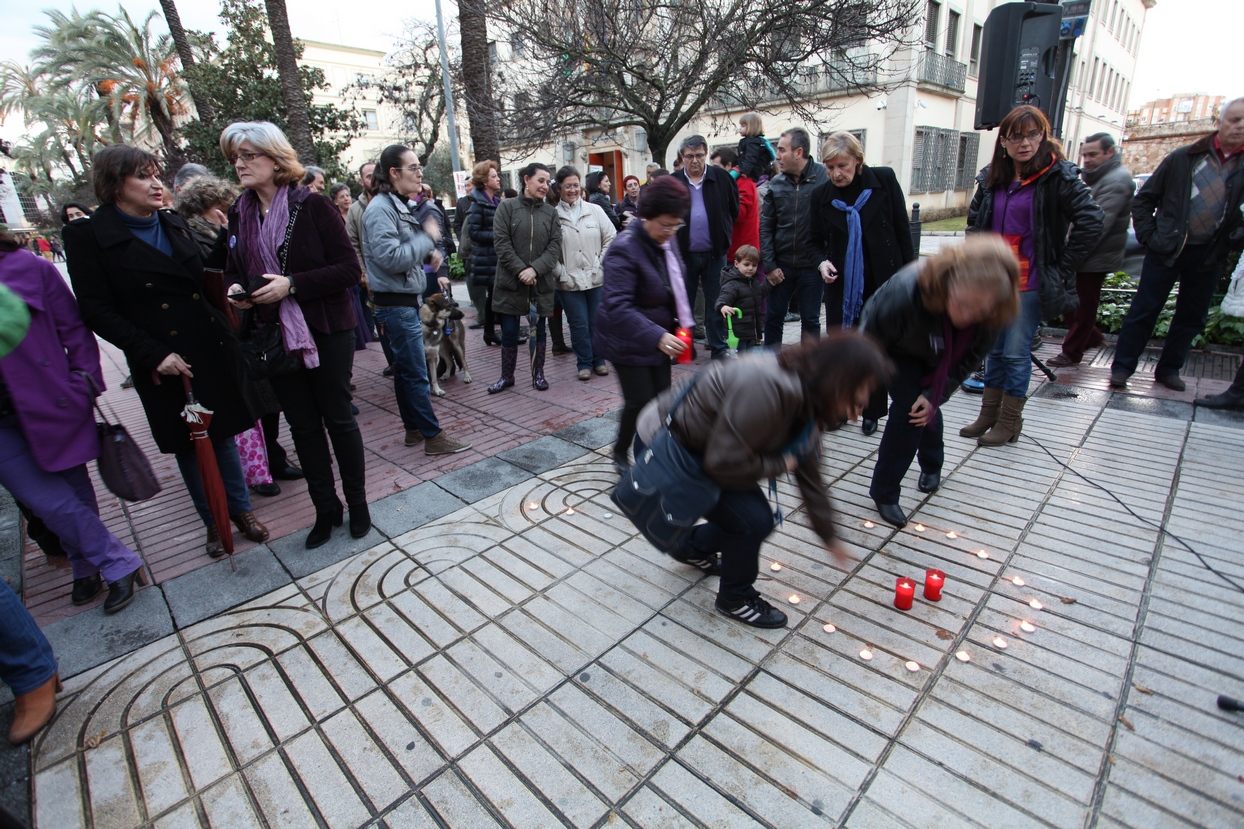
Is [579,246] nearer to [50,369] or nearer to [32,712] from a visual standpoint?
[50,369]

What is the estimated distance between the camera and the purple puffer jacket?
10.7 ft

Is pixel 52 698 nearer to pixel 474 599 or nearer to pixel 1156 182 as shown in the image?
pixel 474 599

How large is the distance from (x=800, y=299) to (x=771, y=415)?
3.79 meters

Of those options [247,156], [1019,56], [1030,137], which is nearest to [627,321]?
[247,156]

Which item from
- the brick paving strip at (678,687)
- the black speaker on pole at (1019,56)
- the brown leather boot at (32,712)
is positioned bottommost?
the brick paving strip at (678,687)

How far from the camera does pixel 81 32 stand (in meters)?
19.0

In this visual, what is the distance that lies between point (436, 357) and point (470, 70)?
5.97 metres

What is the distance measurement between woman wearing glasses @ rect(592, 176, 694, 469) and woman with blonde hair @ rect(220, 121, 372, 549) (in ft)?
4.35

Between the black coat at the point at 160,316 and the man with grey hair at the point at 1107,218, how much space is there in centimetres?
640

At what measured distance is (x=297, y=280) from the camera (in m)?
3.02

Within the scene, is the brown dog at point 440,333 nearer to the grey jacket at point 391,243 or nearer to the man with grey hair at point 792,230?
the grey jacket at point 391,243

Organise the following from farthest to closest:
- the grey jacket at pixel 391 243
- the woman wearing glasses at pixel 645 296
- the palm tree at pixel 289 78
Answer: the palm tree at pixel 289 78
the grey jacket at pixel 391 243
the woman wearing glasses at pixel 645 296

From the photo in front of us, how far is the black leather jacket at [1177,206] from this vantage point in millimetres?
4383

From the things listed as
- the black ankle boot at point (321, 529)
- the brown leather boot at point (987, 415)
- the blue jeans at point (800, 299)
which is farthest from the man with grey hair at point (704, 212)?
the black ankle boot at point (321, 529)
